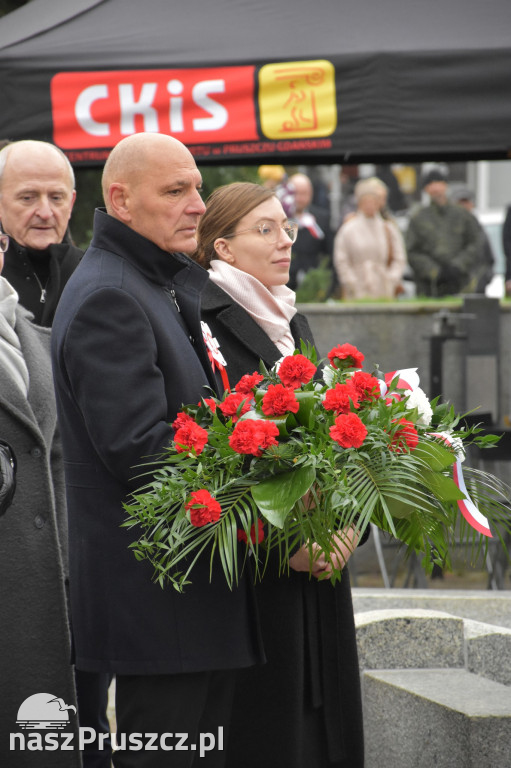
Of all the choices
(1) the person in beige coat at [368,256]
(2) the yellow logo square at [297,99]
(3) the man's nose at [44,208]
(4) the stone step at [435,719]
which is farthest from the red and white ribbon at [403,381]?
Answer: (1) the person in beige coat at [368,256]

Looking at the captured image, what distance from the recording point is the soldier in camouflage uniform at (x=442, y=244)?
11.2 metres

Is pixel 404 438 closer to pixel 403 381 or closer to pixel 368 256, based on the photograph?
pixel 403 381

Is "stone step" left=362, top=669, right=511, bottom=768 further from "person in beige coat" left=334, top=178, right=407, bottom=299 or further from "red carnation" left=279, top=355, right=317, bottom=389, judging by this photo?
"person in beige coat" left=334, top=178, right=407, bottom=299

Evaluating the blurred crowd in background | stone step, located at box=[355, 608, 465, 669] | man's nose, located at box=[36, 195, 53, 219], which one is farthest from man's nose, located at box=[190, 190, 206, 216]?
the blurred crowd in background

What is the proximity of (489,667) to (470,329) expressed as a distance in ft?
13.0

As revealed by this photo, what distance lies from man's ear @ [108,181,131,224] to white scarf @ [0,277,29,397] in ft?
2.11

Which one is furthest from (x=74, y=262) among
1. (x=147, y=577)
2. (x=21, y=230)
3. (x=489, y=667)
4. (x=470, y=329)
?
(x=470, y=329)

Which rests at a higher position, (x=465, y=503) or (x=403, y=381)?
(x=403, y=381)

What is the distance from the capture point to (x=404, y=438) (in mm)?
2684

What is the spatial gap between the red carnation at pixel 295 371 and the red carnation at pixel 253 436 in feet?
0.65

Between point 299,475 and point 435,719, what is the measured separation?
120 centimetres

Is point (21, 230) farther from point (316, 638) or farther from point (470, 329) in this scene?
point (470, 329)

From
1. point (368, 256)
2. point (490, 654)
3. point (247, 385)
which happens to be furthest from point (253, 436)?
point (368, 256)

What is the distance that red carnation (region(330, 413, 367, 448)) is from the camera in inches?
101
